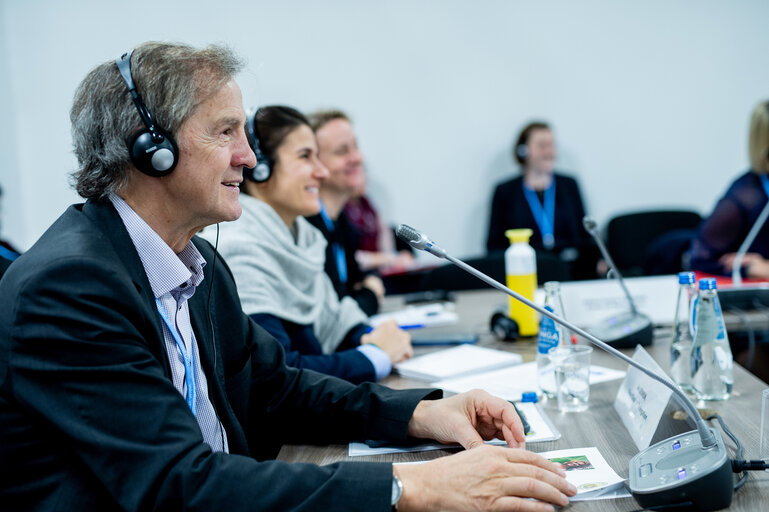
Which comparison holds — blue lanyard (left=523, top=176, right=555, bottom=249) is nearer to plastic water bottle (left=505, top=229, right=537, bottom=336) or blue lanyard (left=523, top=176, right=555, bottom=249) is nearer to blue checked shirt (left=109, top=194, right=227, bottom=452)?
plastic water bottle (left=505, top=229, right=537, bottom=336)

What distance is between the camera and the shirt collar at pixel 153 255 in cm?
105

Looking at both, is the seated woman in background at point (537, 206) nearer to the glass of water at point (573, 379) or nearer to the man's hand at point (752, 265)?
the man's hand at point (752, 265)

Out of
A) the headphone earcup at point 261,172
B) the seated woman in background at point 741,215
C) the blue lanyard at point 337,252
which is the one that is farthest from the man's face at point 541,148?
the headphone earcup at point 261,172

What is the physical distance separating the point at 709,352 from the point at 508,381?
0.41 meters

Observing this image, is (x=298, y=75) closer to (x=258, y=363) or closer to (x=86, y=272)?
(x=258, y=363)

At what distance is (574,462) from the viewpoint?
1077mm

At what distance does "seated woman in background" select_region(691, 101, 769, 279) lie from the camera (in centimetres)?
307

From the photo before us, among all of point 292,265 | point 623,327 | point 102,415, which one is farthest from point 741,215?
point 102,415

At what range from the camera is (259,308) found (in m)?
1.70

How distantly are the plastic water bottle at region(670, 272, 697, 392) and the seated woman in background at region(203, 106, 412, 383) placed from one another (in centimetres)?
63

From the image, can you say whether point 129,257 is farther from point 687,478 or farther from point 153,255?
point 687,478

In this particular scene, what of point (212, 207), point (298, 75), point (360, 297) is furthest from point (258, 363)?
point (298, 75)

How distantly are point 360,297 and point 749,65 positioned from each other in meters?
3.80

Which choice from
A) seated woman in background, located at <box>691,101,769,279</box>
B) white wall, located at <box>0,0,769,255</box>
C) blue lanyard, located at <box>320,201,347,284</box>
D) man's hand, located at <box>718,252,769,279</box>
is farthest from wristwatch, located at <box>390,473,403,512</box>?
white wall, located at <box>0,0,769,255</box>
